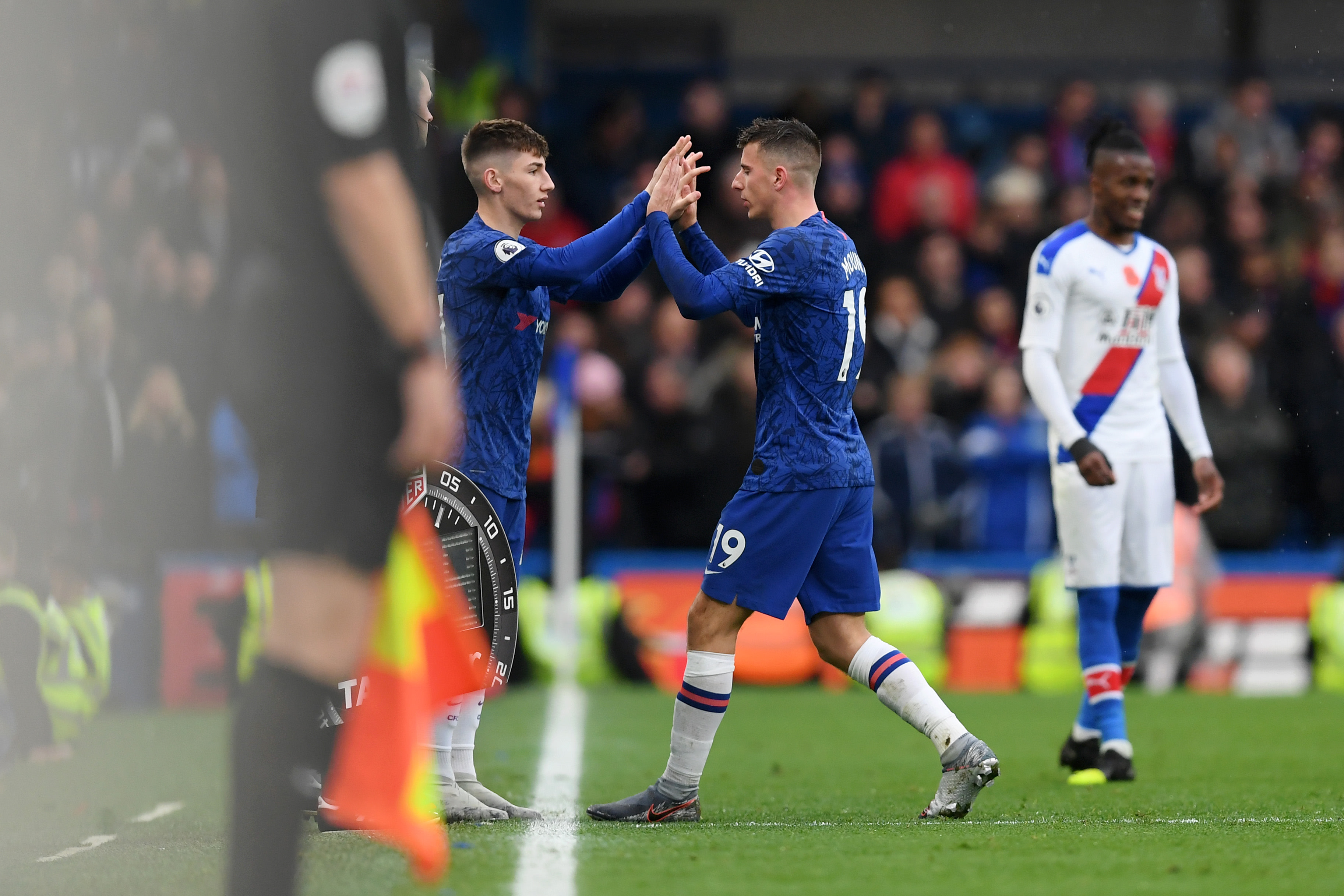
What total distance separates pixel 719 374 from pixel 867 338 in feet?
4.31

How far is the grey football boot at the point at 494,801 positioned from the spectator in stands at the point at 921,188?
32.2 feet

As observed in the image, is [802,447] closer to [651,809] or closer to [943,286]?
[651,809]

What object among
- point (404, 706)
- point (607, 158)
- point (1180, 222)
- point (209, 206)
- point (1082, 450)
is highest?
point (607, 158)

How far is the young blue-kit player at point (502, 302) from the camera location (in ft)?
17.5

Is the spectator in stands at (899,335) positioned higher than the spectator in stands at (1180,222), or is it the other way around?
the spectator in stands at (1180,222)

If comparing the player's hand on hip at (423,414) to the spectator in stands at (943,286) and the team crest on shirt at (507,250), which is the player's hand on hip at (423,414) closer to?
the team crest on shirt at (507,250)

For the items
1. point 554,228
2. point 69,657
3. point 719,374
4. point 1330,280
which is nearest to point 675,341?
point 719,374

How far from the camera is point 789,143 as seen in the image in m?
5.46

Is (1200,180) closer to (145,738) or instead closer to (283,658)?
(145,738)

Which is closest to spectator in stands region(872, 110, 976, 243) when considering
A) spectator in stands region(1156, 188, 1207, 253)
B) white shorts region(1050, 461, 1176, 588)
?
spectator in stands region(1156, 188, 1207, 253)

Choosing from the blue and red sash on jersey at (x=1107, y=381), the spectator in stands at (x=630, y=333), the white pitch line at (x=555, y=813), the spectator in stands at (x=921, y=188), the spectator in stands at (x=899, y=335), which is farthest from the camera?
the spectator in stands at (x=921, y=188)

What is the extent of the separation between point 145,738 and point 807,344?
17.2 ft

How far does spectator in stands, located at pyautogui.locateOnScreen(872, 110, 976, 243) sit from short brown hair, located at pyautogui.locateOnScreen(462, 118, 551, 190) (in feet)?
30.3

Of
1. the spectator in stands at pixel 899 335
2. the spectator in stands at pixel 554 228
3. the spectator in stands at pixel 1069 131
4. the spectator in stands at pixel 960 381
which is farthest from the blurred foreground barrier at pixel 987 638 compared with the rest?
the spectator in stands at pixel 1069 131
